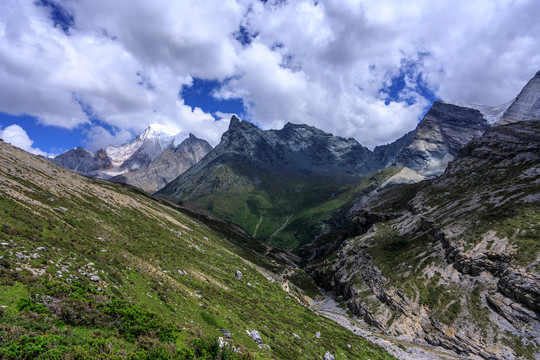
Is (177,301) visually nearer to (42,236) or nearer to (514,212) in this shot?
(42,236)

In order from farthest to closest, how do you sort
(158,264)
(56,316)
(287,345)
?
1. (158,264)
2. (287,345)
3. (56,316)

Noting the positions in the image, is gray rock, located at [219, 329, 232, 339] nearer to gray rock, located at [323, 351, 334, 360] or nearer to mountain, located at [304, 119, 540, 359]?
gray rock, located at [323, 351, 334, 360]

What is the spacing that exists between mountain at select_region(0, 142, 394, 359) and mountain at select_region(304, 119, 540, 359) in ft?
80.9

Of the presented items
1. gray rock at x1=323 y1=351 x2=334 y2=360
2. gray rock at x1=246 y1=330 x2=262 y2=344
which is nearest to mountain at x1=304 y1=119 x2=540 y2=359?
gray rock at x1=323 y1=351 x2=334 y2=360

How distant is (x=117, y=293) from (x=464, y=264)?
3206 inches

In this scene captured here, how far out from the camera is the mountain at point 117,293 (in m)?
16.5

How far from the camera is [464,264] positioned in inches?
2677

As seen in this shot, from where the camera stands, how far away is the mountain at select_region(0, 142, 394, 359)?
648 inches

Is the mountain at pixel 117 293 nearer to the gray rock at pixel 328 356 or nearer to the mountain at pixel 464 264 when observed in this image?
the gray rock at pixel 328 356

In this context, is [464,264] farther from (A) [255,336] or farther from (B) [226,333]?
(B) [226,333]

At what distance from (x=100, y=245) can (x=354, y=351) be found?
42.1m

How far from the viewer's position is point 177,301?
29.5 m

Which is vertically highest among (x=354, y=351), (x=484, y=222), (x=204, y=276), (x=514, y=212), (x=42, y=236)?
(x=514, y=212)

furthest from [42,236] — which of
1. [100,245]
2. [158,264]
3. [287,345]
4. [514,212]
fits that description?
[514,212]
